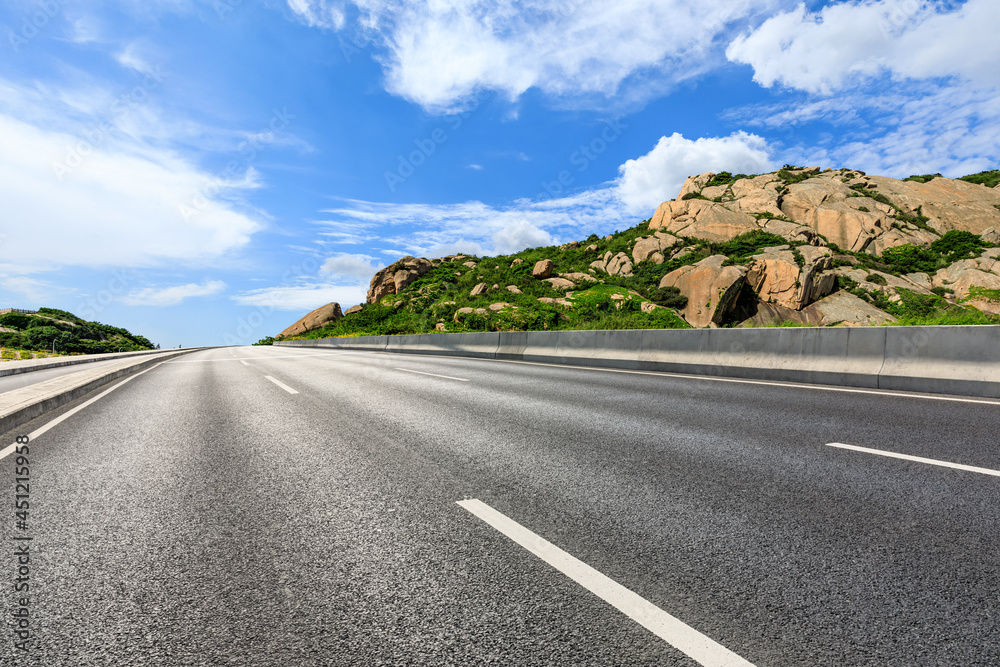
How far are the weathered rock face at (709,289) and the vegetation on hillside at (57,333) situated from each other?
68511 mm

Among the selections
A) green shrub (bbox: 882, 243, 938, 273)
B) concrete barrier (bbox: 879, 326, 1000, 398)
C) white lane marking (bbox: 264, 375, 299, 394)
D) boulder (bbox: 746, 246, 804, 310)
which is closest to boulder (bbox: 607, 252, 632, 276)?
boulder (bbox: 746, 246, 804, 310)

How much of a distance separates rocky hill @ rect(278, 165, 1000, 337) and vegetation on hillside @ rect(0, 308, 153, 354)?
36.4 metres

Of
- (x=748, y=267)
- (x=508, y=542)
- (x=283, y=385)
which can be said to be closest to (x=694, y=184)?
(x=748, y=267)

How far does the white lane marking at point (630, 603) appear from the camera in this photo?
1977 mm

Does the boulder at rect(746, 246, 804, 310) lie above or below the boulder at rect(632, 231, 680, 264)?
below

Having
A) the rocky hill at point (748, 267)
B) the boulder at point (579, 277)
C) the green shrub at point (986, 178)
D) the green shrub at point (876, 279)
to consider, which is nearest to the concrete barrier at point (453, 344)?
the rocky hill at point (748, 267)

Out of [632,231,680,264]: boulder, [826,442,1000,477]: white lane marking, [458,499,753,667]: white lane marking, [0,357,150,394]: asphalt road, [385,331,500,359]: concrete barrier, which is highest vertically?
[632,231,680,264]: boulder

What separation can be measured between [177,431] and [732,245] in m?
51.1

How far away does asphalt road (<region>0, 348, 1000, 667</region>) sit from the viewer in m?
2.10

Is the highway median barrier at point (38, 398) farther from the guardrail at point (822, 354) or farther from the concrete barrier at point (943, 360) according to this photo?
the concrete barrier at point (943, 360)

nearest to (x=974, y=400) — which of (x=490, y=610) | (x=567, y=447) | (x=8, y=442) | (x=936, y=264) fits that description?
(x=567, y=447)

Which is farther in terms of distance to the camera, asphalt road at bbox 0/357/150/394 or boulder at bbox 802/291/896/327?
boulder at bbox 802/291/896/327

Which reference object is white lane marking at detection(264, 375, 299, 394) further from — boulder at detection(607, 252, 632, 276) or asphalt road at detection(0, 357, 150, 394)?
boulder at detection(607, 252, 632, 276)

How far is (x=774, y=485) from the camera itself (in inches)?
158
